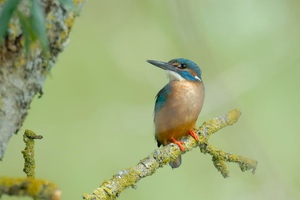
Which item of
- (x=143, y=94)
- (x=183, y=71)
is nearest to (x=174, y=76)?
(x=183, y=71)

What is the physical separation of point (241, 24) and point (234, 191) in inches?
73.2

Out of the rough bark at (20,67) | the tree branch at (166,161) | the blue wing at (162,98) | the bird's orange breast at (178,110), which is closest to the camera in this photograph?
the rough bark at (20,67)

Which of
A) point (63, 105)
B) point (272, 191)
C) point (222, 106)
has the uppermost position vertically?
point (63, 105)

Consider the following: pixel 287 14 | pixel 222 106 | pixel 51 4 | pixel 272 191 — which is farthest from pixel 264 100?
pixel 51 4

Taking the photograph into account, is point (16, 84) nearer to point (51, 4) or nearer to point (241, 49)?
point (51, 4)

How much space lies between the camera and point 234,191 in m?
5.39

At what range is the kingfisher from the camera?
4.04 meters

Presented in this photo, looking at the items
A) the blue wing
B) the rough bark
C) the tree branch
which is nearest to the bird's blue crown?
the blue wing

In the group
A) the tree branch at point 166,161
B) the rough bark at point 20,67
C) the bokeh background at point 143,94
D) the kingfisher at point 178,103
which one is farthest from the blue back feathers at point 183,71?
the rough bark at point 20,67

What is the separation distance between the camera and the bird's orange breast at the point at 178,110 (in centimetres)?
404

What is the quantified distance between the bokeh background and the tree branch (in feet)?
6.78

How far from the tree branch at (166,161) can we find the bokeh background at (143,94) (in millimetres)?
2067

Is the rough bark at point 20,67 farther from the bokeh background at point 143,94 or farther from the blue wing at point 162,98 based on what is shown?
the bokeh background at point 143,94

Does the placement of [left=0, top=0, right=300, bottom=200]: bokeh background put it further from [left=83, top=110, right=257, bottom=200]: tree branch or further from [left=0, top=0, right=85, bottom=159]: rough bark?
[left=0, top=0, right=85, bottom=159]: rough bark
